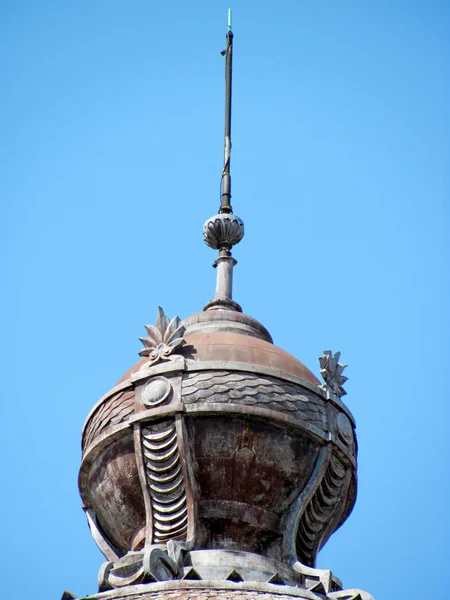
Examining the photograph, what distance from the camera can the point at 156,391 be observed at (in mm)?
32062

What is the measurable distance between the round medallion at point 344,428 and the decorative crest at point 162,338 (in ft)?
10.6

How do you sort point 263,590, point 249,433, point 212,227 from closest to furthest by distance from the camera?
point 263,590
point 249,433
point 212,227

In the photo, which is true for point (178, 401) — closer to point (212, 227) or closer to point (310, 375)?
point (310, 375)

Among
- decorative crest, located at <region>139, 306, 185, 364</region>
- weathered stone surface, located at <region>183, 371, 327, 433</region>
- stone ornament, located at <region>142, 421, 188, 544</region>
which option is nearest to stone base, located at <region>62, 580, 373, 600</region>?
stone ornament, located at <region>142, 421, 188, 544</region>

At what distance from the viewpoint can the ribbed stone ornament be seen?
3603cm

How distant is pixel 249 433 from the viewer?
3169cm

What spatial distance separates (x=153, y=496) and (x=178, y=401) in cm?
173

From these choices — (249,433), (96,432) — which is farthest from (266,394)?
(96,432)

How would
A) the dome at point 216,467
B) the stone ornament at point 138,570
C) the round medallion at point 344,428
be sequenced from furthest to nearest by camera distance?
1. the round medallion at point 344,428
2. the dome at point 216,467
3. the stone ornament at point 138,570

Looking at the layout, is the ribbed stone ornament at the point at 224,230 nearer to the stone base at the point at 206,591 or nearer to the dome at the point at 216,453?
the dome at the point at 216,453

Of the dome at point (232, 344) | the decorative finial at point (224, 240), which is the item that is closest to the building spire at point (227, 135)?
the decorative finial at point (224, 240)

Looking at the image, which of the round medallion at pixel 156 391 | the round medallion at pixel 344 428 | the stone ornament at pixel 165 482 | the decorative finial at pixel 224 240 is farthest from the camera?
the decorative finial at pixel 224 240

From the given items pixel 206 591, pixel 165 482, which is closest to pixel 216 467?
pixel 165 482

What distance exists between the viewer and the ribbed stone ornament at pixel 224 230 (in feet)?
118
